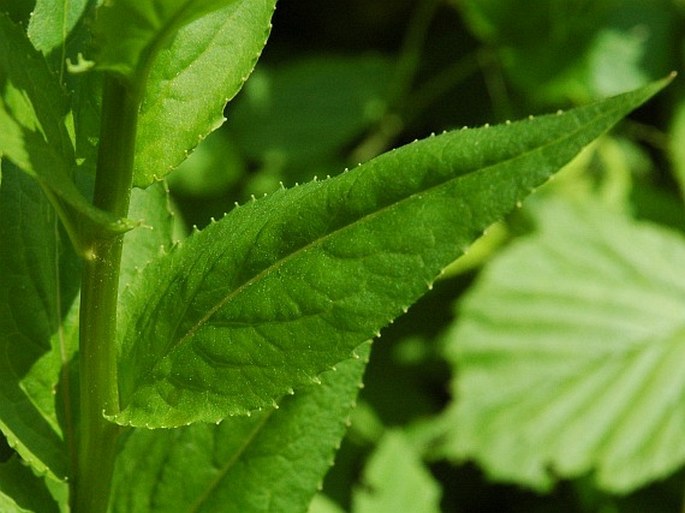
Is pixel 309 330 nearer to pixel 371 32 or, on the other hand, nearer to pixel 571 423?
pixel 571 423

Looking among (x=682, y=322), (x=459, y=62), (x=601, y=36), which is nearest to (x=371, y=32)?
(x=459, y=62)

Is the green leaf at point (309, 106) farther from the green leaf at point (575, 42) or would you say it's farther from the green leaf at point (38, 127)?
the green leaf at point (38, 127)

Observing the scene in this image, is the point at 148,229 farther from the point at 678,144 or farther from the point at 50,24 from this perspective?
the point at 678,144

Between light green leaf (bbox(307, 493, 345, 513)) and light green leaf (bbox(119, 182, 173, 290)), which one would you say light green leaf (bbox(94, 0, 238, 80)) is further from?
light green leaf (bbox(307, 493, 345, 513))

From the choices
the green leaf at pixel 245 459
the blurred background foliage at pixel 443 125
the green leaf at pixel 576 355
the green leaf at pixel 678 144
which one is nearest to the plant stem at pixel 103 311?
the green leaf at pixel 245 459

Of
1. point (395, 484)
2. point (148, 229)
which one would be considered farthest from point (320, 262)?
point (395, 484)
